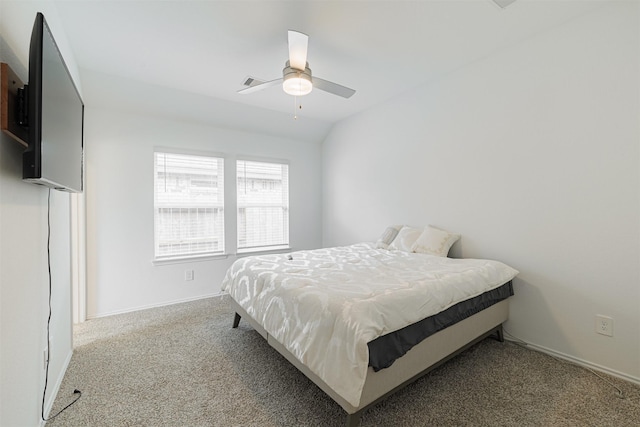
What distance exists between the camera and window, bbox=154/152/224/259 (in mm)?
3701

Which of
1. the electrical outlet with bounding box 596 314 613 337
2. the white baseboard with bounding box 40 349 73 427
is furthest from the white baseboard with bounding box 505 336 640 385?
the white baseboard with bounding box 40 349 73 427

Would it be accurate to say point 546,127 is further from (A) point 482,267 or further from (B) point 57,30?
(B) point 57,30

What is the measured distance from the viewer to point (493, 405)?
1712mm

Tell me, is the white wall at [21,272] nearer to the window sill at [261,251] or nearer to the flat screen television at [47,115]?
the flat screen television at [47,115]

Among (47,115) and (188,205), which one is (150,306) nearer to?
→ (188,205)

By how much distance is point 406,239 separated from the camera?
3.25 m

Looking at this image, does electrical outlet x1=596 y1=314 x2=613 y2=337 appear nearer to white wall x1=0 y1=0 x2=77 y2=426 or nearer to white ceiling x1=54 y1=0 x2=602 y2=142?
white ceiling x1=54 y1=0 x2=602 y2=142

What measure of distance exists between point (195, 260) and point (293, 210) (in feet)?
5.82

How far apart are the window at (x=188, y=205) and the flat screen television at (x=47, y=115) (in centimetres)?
212

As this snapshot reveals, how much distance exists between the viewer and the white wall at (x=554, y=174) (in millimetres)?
1997

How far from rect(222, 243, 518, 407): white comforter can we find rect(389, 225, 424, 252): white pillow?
15.0 inches

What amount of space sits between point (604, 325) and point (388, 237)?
1.99m

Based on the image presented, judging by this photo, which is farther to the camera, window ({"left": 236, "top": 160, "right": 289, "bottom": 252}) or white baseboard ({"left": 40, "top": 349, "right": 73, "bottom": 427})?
window ({"left": 236, "top": 160, "right": 289, "bottom": 252})

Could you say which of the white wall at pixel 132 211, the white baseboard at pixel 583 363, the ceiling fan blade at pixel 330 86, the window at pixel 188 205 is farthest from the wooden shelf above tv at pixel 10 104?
the white baseboard at pixel 583 363
